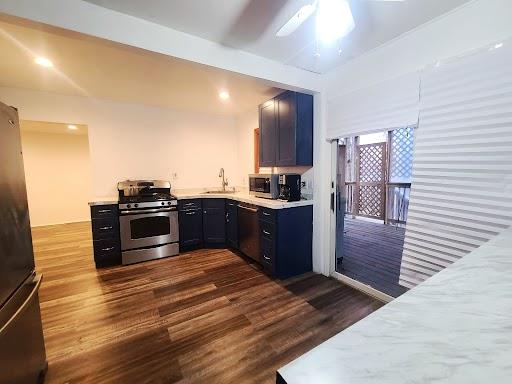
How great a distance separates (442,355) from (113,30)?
2306 millimetres

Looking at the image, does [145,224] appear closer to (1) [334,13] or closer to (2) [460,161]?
(1) [334,13]

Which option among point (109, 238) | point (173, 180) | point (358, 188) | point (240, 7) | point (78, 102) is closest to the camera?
point (240, 7)

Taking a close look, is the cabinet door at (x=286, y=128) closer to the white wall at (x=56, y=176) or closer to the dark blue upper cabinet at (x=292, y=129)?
the dark blue upper cabinet at (x=292, y=129)

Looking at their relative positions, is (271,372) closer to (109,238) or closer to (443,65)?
(443,65)

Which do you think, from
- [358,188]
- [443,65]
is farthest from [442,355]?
[358,188]

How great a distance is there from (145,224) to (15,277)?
7.30 ft

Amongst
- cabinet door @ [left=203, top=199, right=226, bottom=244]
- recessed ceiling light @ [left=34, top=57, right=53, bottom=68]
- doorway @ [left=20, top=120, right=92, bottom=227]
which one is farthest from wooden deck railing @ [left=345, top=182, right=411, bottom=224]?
doorway @ [left=20, top=120, right=92, bottom=227]

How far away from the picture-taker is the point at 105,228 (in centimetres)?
315

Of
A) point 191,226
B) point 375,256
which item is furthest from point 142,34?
point 375,256

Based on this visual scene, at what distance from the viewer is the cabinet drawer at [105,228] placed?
310 cm

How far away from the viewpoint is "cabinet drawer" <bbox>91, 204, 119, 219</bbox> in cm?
310

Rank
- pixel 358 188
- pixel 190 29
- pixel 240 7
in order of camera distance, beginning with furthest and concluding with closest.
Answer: pixel 358 188 < pixel 190 29 < pixel 240 7

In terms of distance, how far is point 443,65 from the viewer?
166 centimetres

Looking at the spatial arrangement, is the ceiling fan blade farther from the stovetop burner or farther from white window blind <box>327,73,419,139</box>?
the stovetop burner
